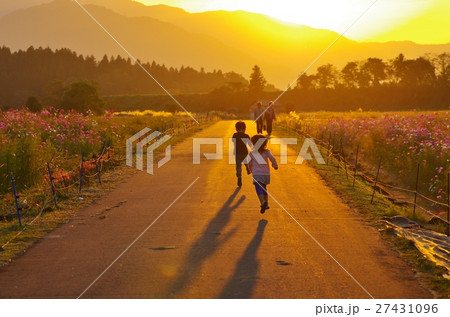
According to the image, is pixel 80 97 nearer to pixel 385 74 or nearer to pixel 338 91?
pixel 338 91

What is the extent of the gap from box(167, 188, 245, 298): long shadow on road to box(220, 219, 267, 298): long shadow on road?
0.52 meters

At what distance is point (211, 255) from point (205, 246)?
2.04ft

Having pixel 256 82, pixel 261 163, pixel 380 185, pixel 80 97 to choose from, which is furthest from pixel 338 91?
pixel 261 163

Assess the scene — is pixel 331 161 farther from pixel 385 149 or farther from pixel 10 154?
pixel 10 154

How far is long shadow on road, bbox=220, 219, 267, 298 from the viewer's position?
688cm

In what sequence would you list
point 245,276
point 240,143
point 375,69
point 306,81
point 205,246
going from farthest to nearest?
point 306,81 → point 375,69 → point 240,143 → point 205,246 → point 245,276

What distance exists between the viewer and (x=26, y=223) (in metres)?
11.6

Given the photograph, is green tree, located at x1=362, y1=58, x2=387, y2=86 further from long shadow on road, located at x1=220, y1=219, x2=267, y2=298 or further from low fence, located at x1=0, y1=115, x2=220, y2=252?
long shadow on road, located at x1=220, y1=219, x2=267, y2=298

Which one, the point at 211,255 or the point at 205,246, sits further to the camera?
the point at 205,246

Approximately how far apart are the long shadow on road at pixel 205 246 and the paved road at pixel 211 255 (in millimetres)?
14

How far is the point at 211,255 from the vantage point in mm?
8789

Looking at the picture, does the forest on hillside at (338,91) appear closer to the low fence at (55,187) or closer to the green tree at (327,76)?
the green tree at (327,76)

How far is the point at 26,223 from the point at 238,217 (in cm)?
416

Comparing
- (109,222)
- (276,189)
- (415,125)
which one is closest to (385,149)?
(415,125)
